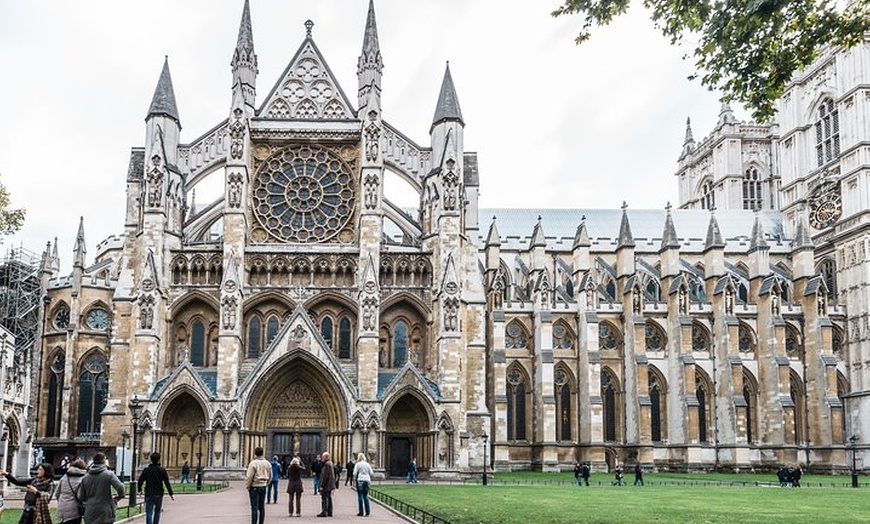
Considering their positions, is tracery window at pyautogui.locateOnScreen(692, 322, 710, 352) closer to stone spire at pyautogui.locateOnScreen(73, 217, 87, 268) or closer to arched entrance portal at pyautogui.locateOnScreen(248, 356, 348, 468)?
arched entrance portal at pyautogui.locateOnScreen(248, 356, 348, 468)

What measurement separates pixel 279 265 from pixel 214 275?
3111 mm

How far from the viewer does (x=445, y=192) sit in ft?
149

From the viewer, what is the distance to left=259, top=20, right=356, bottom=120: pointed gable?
48125 millimetres

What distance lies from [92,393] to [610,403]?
3137 centimetres

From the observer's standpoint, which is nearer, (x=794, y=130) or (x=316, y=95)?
(x=316, y=95)

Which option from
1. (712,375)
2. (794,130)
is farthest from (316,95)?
(794,130)

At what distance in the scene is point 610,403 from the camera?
2406 inches

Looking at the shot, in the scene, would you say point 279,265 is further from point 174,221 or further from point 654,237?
point 654,237

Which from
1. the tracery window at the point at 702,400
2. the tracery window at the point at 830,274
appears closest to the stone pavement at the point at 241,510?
the tracery window at the point at 702,400

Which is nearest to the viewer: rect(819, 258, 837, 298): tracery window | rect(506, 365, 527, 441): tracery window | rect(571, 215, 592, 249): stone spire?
rect(506, 365, 527, 441): tracery window

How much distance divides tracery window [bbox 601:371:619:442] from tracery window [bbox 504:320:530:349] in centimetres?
544

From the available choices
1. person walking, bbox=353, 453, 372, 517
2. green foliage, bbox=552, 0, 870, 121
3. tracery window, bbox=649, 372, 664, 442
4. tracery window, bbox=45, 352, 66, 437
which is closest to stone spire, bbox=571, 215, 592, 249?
tracery window, bbox=649, 372, 664, 442

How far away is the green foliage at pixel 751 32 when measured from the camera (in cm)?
1562

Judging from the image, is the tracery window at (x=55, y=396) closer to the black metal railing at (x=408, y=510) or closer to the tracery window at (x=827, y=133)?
the black metal railing at (x=408, y=510)
